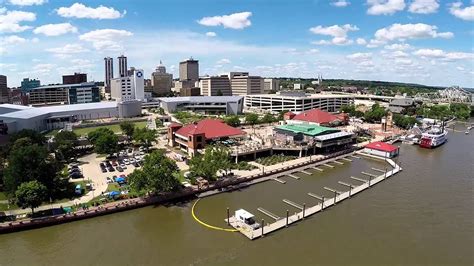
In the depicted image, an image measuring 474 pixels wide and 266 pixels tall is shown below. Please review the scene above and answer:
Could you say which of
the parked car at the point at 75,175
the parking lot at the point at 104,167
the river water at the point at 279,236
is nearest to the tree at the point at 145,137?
the parking lot at the point at 104,167

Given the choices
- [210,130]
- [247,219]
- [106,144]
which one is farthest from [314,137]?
[106,144]

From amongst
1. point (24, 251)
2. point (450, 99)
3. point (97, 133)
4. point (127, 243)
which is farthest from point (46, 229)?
point (450, 99)

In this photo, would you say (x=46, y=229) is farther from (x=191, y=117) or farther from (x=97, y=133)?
(x=191, y=117)

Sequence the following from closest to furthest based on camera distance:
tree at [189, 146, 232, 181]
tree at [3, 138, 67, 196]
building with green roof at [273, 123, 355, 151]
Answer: tree at [3, 138, 67, 196]
tree at [189, 146, 232, 181]
building with green roof at [273, 123, 355, 151]

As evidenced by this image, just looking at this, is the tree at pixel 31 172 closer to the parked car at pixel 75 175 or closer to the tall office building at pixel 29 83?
the parked car at pixel 75 175

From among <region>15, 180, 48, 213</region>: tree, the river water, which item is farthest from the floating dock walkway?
<region>15, 180, 48, 213</region>: tree

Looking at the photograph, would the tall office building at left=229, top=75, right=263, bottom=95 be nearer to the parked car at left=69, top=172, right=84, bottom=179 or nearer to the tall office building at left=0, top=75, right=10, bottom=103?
the tall office building at left=0, top=75, right=10, bottom=103

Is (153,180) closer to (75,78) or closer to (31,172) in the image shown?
(31,172)
